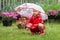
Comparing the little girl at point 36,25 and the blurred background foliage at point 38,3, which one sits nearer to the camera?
the little girl at point 36,25

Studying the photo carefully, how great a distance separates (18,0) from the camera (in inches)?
580

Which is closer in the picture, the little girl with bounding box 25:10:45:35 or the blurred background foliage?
the little girl with bounding box 25:10:45:35

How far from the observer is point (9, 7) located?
13.2 meters

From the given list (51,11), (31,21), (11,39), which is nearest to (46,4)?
(51,11)

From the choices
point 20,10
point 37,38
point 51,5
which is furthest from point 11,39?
point 51,5

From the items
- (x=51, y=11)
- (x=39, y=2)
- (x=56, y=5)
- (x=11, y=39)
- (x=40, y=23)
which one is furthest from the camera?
(x=39, y=2)

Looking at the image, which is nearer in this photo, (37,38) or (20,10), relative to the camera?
(37,38)

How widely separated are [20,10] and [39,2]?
3365mm

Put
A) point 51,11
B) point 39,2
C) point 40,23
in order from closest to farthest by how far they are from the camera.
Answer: point 40,23 < point 51,11 < point 39,2

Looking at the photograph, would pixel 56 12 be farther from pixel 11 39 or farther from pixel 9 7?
pixel 11 39

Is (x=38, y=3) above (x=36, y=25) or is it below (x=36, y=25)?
below

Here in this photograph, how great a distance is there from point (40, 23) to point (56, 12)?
5.11 meters

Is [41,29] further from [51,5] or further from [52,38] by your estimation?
[51,5]

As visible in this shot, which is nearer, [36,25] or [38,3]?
[36,25]
